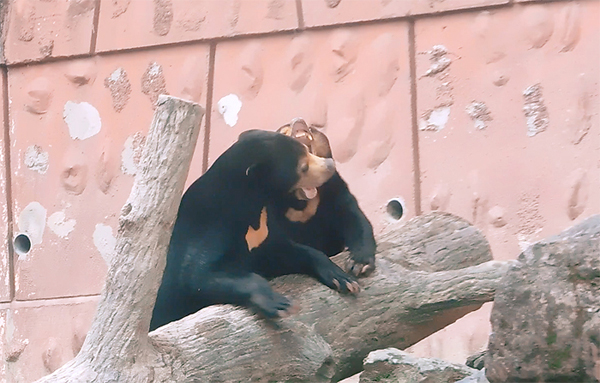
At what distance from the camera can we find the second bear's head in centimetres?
288

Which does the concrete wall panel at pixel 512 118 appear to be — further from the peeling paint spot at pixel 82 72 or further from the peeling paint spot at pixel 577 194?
the peeling paint spot at pixel 82 72

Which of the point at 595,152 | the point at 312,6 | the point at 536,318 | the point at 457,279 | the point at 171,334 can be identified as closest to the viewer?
the point at 536,318

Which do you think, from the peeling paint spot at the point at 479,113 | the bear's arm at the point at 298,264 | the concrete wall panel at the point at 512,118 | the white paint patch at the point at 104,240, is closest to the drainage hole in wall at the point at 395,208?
the concrete wall panel at the point at 512,118

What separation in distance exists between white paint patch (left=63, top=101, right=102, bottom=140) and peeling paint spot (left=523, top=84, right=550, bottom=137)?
9.64 feet

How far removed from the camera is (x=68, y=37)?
550cm

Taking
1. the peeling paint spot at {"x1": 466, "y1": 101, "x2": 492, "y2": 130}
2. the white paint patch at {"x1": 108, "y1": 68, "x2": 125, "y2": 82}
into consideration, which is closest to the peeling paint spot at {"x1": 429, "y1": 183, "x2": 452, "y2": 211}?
the peeling paint spot at {"x1": 466, "y1": 101, "x2": 492, "y2": 130}

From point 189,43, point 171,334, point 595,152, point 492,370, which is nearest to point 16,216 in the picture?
point 189,43

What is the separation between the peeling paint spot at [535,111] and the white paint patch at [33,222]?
3.39 m

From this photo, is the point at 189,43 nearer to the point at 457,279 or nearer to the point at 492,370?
the point at 457,279

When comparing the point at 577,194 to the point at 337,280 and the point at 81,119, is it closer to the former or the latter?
the point at 337,280

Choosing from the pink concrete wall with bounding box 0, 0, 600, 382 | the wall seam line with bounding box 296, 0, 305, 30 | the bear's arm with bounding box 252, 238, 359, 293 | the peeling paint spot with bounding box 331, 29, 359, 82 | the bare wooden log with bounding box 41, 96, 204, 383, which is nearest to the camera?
the bare wooden log with bounding box 41, 96, 204, 383

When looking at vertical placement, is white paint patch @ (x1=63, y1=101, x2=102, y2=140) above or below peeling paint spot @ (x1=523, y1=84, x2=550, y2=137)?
above

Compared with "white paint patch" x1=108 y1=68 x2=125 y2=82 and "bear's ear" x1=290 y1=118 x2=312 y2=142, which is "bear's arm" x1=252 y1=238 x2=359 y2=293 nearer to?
"bear's ear" x1=290 y1=118 x2=312 y2=142

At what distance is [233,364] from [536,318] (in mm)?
975
